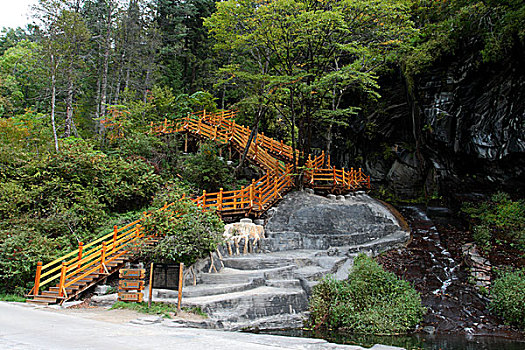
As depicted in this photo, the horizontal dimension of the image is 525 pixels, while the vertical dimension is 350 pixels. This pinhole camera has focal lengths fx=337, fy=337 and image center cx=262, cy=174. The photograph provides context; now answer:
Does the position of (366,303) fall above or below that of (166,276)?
below

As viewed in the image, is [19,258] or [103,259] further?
[103,259]

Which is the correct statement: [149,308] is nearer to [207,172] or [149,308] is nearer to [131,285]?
[131,285]

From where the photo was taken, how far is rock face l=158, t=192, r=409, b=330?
30.7ft

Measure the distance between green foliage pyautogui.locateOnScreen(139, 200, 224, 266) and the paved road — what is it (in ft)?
11.9

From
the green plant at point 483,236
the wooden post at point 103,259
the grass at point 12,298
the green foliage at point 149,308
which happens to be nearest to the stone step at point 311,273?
the green foliage at point 149,308

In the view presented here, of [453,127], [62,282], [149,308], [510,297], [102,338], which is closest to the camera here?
[102,338]

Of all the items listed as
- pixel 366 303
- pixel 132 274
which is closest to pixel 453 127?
pixel 366 303

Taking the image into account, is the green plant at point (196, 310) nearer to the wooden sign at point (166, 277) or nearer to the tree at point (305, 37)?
the wooden sign at point (166, 277)

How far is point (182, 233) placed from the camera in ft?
36.4

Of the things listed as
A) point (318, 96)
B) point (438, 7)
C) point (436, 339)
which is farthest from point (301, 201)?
point (438, 7)

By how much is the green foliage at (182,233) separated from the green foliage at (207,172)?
16.7 feet

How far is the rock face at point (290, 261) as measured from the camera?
9367mm

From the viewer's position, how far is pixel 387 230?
51.8 feet

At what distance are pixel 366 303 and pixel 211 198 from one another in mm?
9659
